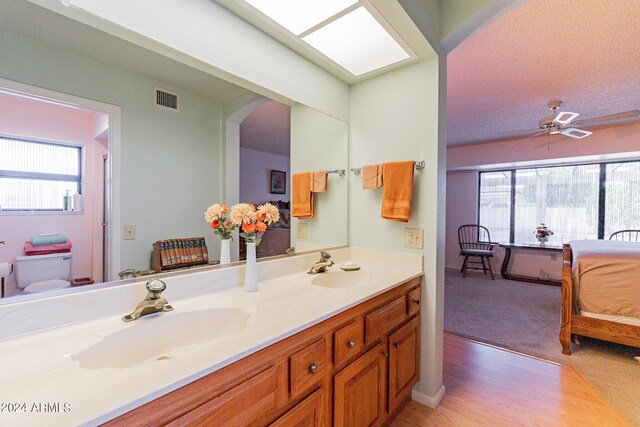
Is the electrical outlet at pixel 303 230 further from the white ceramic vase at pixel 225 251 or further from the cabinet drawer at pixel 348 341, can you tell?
the cabinet drawer at pixel 348 341

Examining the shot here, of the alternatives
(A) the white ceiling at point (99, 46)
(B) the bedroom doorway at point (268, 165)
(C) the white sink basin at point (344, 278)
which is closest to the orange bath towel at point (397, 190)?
(C) the white sink basin at point (344, 278)

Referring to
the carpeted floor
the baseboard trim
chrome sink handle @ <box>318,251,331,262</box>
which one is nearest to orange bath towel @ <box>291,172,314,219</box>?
chrome sink handle @ <box>318,251,331,262</box>

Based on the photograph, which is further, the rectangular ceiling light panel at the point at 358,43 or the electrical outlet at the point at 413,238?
the electrical outlet at the point at 413,238

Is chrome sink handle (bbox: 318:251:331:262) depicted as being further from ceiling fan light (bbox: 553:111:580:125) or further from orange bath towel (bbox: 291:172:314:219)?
ceiling fan light (bbox: 553:111:580:125)

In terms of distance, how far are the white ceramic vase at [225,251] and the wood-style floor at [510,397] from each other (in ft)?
4.34

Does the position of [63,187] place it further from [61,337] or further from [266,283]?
[266,283]

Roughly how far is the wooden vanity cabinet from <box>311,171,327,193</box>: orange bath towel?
34.0 inches

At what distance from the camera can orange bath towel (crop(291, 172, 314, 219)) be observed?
6.16 ft

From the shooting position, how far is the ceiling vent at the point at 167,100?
46.2 inches

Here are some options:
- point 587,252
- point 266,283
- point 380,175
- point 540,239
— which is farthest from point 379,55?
point 540,239

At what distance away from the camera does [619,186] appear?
4281 mm

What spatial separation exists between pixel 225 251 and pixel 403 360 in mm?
1111

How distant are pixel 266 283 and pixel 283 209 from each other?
50cm

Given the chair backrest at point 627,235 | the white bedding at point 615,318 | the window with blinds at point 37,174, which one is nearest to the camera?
the window with blinds at point 37,174
